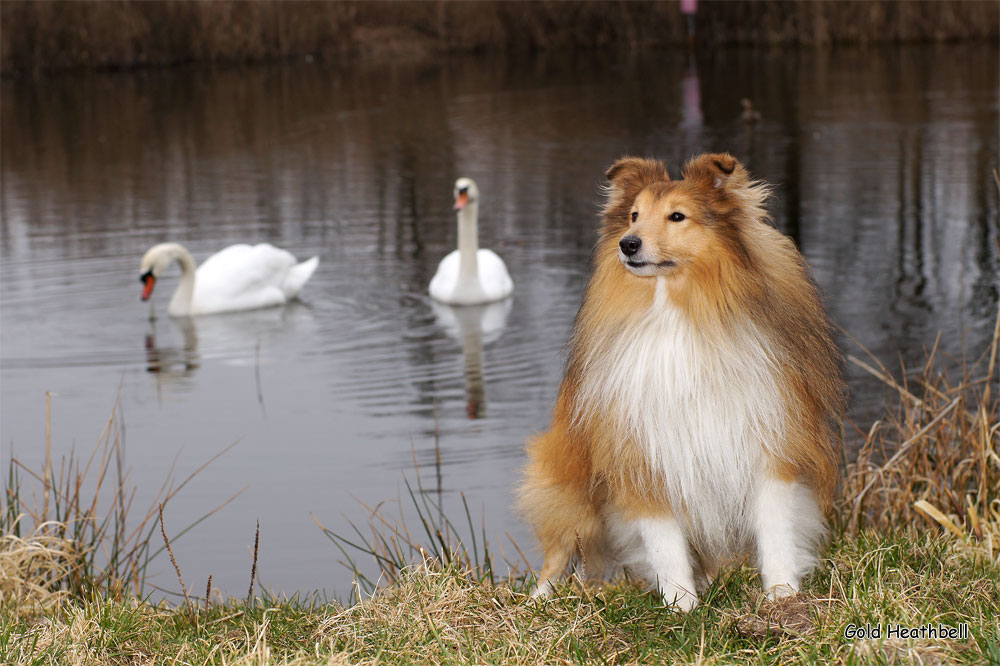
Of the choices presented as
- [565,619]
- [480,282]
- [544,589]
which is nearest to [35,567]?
[544,589]

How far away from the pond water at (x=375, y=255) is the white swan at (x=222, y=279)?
161 millimetres

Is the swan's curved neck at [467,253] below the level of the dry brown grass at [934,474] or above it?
above

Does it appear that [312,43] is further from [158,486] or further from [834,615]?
[834,615]

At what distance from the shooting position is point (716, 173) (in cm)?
370

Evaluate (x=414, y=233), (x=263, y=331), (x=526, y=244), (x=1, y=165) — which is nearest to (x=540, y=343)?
(x=263, y=331)

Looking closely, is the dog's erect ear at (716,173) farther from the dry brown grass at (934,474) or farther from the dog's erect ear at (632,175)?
the dry brown grass at (934,474)

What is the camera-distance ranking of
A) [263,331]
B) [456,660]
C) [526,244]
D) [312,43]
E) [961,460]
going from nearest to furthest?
[456,660] < [961,460] < [263,331] < [526,244] < [312,43]

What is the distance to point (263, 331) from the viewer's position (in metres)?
10.7

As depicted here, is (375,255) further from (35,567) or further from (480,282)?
(35,567)

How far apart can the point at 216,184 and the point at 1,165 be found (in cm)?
410

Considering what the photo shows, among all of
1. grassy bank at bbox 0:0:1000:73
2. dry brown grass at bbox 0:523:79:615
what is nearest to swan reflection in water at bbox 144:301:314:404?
dry brown grass at bbox 0:523:79:615

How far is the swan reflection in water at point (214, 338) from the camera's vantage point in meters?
9.67

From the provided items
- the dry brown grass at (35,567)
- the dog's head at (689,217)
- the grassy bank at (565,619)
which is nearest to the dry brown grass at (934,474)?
the grassy bank at (565,619)

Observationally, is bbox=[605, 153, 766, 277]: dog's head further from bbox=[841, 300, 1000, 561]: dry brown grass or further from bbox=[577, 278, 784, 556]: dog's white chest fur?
bbox=[841, 300, 1000, 561]: dry brown grass
